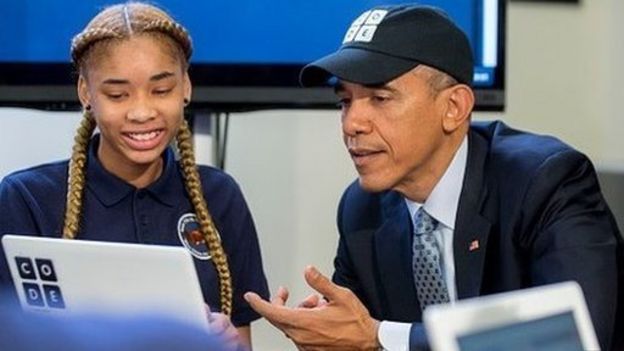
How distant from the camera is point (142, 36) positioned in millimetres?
1560

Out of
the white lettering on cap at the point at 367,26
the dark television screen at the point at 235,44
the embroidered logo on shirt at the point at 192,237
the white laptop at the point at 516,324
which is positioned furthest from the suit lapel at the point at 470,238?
the white laptop at the point at 516,324

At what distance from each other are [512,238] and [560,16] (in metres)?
1.23

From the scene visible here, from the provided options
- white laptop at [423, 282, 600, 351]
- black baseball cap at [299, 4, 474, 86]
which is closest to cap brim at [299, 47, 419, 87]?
black baseball cap at [299, 4, 474, 86]

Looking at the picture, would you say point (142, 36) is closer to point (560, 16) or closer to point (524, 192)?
point (524, 192)

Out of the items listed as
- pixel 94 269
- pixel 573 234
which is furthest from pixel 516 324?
pixel 573 234

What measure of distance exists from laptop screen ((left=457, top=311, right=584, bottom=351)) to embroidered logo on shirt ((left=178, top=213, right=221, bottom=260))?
102 centimetres

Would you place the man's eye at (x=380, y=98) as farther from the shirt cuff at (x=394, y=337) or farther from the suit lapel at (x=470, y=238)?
the shirt cuff at (x=394, y=337)

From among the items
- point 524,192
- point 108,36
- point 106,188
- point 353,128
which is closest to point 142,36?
point 108,36

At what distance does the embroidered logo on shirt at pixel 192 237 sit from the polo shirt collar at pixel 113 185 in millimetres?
34

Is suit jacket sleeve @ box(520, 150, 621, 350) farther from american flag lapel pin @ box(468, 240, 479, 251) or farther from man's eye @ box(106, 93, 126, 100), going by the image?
man's eye @ box(106, 93, 126, 100)

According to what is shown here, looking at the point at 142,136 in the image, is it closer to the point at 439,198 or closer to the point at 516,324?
the point at 439,198

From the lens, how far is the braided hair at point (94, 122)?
1.56 metres

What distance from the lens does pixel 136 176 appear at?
64.3 inches

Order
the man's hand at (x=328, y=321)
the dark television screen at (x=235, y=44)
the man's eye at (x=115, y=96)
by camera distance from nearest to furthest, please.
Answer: the man's hand at (x=328, y=321)
the man's eye at (x=115, y=96)
the dark television screen at (x=235, y=44)
